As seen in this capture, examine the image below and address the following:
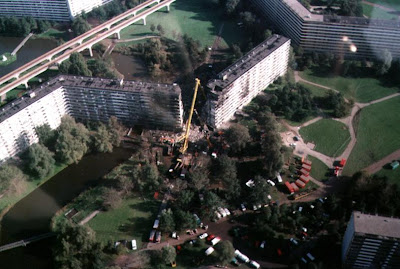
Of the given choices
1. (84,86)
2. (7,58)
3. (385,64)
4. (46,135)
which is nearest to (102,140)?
(46,135)

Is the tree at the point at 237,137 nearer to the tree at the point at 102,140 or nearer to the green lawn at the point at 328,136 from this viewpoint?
the green lawn at the point at 328,136

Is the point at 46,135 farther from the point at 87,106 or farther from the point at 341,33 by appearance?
the point at 341,33

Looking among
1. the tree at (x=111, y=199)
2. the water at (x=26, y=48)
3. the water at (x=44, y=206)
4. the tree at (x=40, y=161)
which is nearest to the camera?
the water at (x=44, y=206)

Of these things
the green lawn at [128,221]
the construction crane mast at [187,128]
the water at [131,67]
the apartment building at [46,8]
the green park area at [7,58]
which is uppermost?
the apartment building at [46,8]

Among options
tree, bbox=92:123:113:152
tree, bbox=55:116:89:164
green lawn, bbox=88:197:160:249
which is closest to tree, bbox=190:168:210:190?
green lawn, bbox=88:197:160:249

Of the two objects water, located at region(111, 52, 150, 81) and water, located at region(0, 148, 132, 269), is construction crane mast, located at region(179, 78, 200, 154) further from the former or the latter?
water, located at region(111, 52, 150, 81)

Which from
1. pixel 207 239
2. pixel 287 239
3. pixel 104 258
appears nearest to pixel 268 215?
pixel 287 239

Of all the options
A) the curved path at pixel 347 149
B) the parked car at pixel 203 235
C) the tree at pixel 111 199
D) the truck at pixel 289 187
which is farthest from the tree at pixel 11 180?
the curved path at pixel 347 149
